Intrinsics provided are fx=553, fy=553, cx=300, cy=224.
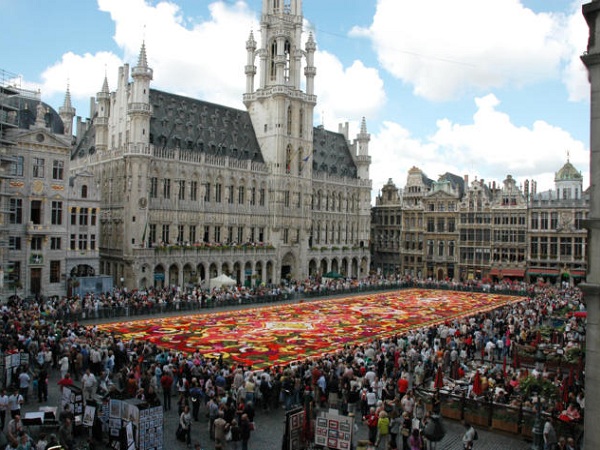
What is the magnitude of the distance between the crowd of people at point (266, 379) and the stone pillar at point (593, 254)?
3722 millimetres

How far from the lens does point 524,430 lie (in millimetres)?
17516

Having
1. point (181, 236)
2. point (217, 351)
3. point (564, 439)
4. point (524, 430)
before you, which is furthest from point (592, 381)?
point (181, 236)

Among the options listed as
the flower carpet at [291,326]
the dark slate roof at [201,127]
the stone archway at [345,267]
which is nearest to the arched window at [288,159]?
the dark slate roof at [201,127]

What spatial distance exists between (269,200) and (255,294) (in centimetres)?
1952

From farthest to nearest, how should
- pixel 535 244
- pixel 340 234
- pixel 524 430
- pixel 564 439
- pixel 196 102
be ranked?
pixel 340 234
pixel 535 244
pixel 196 102
pixel 524 430
pixel 564 439

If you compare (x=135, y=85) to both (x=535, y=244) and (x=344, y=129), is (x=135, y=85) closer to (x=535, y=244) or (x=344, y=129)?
(x=344, y=129)

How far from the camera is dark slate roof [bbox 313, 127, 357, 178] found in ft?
253

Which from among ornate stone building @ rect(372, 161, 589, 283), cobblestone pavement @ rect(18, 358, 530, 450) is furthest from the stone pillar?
ornate stone building @ rect(372, 161, 589, 283)

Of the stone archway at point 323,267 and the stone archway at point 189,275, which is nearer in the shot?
the stone archway at point 189,275

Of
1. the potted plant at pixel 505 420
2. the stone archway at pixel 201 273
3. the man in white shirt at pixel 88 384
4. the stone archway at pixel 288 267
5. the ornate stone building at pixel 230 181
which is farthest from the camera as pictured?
the stone archway at pixel 288 267

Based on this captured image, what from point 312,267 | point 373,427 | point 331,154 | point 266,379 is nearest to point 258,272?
point 312,267

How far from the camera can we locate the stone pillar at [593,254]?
12.8m

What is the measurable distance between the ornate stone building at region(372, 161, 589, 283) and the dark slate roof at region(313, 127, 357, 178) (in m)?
7.25

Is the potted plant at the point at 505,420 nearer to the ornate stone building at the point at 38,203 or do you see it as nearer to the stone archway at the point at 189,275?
the ornate stone building at the point at 38,203
